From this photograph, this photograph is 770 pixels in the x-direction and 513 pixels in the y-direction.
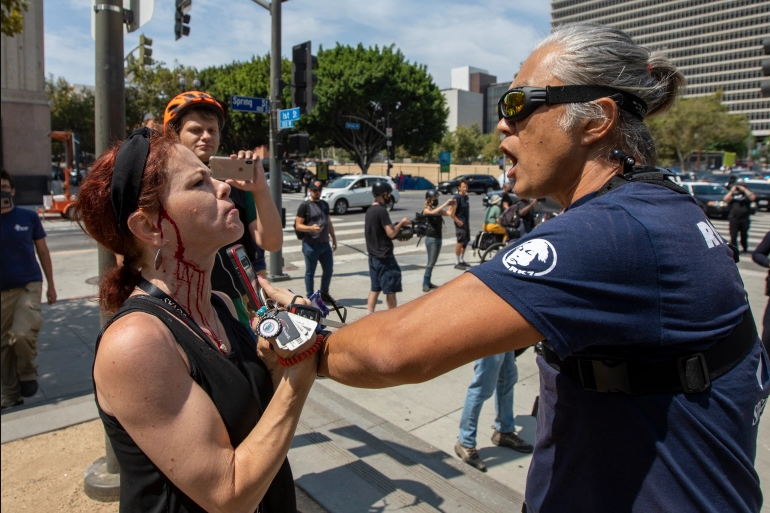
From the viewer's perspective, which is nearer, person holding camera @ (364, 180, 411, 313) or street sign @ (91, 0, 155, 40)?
street sign @ (91, 0, 155, 40)

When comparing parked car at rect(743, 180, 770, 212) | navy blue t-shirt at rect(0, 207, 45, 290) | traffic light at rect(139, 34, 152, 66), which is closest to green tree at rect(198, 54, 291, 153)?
traffic light at rect(139, 34, 152, 66)

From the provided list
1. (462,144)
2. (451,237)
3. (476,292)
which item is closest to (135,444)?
(476,292)

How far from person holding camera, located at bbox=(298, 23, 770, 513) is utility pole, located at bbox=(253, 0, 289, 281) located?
9.29m

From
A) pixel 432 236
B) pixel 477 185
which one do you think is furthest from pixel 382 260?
pixel 477 185

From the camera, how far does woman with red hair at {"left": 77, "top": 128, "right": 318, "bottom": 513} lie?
1.38 metres

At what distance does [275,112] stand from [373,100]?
1401 inches

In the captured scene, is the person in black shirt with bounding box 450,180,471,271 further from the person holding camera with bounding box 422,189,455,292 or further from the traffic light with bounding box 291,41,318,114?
the traffic light with bounding box 291,41,318,114

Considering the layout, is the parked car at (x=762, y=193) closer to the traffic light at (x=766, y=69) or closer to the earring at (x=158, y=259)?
the traffic light at (x=766, y=69)

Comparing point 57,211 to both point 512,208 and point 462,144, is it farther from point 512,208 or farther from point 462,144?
point 462,144

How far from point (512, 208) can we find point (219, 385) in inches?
423

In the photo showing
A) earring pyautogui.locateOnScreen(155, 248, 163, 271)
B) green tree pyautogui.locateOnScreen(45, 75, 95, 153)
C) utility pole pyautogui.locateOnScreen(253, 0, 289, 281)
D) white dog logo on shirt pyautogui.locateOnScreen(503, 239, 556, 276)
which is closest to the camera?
white dog logo on shirt pyautogui.locateOnScreen(503, 239, 556, 276)

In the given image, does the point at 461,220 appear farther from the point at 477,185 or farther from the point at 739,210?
the point at 477,185

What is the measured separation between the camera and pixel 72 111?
127ft

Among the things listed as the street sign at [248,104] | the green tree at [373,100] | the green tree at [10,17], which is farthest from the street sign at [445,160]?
the green tree at [10,17]
